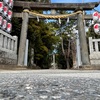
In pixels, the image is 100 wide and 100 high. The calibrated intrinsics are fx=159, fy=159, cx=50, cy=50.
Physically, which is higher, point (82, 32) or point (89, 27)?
point (89, 27)

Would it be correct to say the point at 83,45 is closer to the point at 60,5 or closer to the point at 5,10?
the point at 60,5

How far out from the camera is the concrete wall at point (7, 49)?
868 cm

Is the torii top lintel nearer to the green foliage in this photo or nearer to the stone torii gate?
the stone torii gate

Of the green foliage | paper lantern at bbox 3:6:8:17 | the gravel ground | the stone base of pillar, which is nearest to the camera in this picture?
the gravel ground

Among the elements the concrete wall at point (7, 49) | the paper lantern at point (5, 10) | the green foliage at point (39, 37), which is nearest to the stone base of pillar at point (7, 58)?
the concrete wall at point (7, 49)

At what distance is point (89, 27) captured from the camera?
1992cm

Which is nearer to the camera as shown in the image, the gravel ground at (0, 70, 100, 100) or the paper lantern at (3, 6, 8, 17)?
the gravel ground at (0, 70, 100, 100)

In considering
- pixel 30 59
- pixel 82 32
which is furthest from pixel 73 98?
pixel 30 59

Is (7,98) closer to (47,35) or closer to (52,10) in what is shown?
(52,10)

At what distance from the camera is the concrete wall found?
28.5ft

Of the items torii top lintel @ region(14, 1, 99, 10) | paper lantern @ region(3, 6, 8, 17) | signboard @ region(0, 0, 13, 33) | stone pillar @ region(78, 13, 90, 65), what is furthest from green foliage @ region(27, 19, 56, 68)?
stone pillar @ region(78, 13, 90, 65)

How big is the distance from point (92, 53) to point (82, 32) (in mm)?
1662

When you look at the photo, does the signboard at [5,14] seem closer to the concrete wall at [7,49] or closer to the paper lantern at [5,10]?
the paper lantern at [5,10]

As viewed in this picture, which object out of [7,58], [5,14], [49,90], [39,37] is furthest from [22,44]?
[49,90]
